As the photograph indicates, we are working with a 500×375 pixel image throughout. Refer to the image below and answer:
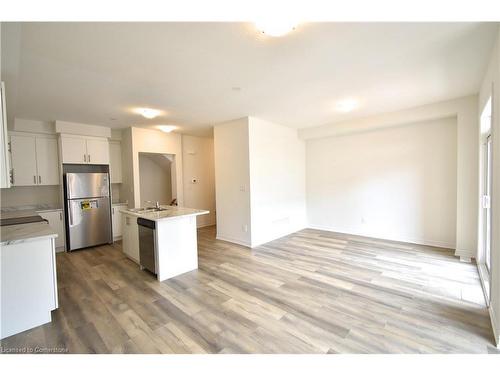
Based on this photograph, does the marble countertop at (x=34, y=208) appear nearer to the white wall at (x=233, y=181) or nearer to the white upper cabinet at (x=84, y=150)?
the white upper cabinet at (x=84, y=150)

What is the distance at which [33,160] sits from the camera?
433 centimetres

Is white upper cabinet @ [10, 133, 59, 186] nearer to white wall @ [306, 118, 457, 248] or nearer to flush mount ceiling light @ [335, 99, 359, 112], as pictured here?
flush mount ceiling light @ [335, 99, 359, 112]

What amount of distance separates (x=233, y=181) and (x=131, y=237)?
2170mm

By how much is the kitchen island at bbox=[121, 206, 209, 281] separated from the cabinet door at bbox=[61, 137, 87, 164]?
2.08 meters

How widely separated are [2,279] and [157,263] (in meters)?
1.46

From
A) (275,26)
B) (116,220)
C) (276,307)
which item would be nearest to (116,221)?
(116,220)

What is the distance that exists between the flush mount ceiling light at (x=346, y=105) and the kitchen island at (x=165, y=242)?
2986 millimetres

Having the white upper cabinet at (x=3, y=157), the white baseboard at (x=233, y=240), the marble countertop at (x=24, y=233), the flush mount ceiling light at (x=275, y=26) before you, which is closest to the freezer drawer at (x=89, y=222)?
the marble countertop at (x=24, y=233)

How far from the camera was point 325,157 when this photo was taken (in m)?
5.68

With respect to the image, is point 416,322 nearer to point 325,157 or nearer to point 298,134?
point 325,157

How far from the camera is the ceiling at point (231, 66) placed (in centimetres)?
179
